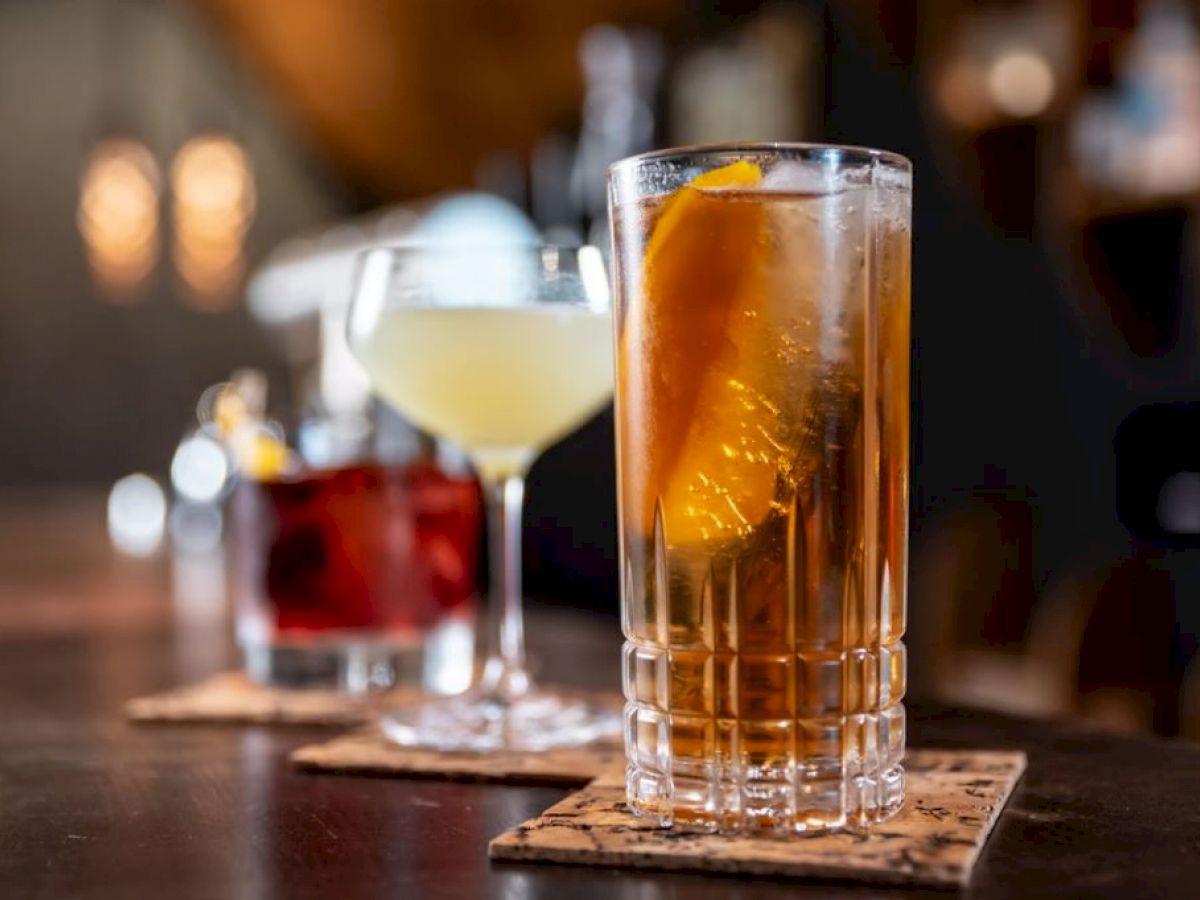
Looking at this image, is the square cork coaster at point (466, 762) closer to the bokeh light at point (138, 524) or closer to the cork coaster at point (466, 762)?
the cork coaster at point (466, 762)

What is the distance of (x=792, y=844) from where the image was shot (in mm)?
674

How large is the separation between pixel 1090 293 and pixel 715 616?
7.38 ft

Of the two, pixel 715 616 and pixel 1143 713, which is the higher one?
pixel 715 616

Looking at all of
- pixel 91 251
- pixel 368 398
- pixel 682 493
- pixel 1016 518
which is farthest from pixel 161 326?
pixel 682 493

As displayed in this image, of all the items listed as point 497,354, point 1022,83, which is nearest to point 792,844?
point 497,354

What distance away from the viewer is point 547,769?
88 centimetres

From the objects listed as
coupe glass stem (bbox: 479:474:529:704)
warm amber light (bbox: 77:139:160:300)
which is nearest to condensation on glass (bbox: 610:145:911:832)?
coupe glass stem (bbox: 479:474:529:704)

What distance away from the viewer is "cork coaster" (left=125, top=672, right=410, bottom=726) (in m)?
1.10

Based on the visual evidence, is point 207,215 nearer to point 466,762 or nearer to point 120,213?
point 120,213

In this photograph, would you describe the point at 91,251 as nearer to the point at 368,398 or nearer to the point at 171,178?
the point at 171,178

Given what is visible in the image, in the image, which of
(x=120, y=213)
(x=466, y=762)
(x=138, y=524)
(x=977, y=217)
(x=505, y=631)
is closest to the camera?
(x=466, y=762)

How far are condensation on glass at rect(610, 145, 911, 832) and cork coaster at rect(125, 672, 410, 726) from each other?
1.39 feet

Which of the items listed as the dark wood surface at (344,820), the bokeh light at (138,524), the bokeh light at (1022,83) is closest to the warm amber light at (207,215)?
the bokeh light at (138,524)

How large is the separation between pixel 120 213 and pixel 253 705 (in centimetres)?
871
